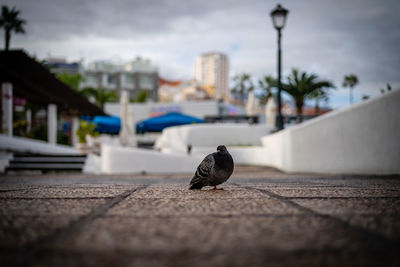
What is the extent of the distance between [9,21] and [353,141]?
3478cm

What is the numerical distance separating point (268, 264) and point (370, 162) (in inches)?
266

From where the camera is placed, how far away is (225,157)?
3322 mm

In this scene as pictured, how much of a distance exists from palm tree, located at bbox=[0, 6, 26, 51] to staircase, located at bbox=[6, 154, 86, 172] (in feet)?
78.3

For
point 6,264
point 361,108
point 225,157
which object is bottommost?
point 6,264

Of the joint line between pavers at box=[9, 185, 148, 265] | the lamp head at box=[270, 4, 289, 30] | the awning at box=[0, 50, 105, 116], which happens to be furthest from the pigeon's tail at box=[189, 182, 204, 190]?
the awning at box=[0, 50, 105, 116]

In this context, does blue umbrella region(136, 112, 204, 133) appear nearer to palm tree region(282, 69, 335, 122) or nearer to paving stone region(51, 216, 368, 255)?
palm tree region(282, 69, 335, 122)

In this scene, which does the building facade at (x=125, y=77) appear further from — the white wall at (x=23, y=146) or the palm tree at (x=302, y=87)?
the white wall at (x=23, y=146)

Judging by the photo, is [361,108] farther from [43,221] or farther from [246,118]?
[246,118]

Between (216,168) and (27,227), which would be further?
(216,168)

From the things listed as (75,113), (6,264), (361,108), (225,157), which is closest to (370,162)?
(361,108)

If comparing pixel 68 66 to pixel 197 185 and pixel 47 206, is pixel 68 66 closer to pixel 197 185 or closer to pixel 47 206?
pixel 197 185

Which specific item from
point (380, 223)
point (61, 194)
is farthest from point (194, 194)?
point (380, 223)

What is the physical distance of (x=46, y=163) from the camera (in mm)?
13281

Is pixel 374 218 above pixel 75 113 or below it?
below
